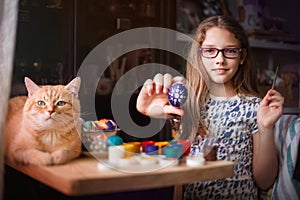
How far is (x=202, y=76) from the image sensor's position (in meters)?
1.21

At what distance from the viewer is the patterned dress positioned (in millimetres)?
1144

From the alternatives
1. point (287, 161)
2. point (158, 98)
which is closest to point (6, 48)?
point (158, 98)

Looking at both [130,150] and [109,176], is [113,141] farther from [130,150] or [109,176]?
[109,176]

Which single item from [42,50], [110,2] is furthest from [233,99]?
[110,2]

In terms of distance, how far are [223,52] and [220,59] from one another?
0.08 ft

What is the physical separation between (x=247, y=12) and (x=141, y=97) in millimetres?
1275

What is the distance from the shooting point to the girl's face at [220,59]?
1.16 metres

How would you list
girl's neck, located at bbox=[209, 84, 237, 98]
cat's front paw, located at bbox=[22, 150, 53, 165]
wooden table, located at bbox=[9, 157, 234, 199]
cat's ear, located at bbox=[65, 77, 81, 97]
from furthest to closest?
girl's neck, located at bbox=[209, 84, 237, 98] → cat's ear, located at bbox=[65, 77, 81, 97] → cat's front paw, located at bbox=[22, 150, 53, 165] → wooden table, located at bbox=[9, 157, 234, 199]

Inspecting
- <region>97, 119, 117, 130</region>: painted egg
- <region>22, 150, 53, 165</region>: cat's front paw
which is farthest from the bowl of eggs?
<region>22, 150, 53, 165</region>: cat's front paw

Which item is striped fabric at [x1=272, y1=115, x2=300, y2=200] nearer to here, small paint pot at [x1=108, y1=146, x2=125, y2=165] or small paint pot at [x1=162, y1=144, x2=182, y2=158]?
small paint pot at [x1=162, y1=144, x2=182, y2=158]

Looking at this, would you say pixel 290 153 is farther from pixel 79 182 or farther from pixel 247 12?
pixel 247 12

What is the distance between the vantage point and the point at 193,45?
4.04 feet

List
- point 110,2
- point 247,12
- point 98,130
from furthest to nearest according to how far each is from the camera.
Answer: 1. point 247,12
2. point 110,2
3. point 98,130

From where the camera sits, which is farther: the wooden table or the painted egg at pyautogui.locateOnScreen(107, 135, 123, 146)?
the painted egg at pyautogui.locateOnScreen(107, 135, 123, 146)
